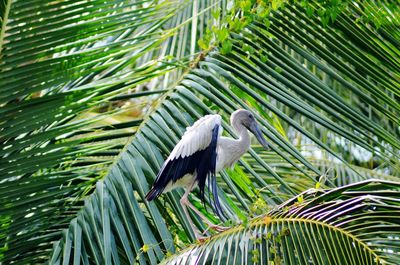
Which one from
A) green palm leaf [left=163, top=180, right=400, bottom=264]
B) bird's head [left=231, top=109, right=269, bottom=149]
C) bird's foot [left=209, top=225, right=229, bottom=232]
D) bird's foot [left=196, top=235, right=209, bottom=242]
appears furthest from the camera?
bird's head [left=231, top=109, right=269, bottom=149]

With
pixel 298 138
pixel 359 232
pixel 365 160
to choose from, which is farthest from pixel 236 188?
pixel 365 160

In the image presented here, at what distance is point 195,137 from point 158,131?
342 millimetres

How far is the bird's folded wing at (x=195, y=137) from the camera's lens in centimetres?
Result: 385

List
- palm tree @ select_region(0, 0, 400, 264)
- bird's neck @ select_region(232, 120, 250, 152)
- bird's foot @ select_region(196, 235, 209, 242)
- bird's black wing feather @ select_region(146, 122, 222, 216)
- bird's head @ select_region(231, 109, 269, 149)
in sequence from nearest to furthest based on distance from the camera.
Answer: palm tree @ select_region(0, 0, 400, 264) → bird's foot @ select_region(196, 235, 209, 242) → bird's black wing feather @ select_region(146, 122, 222, 216) → bird's neck @ select_region(232, 120, 250, 152) → bird's head @ select_region(231, 109, 269, 149)

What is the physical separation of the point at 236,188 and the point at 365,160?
19.9 ft

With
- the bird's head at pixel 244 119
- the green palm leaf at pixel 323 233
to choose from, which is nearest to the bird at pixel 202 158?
the bird's head at pixel 244 119

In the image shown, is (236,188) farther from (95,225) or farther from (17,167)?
(17,167)

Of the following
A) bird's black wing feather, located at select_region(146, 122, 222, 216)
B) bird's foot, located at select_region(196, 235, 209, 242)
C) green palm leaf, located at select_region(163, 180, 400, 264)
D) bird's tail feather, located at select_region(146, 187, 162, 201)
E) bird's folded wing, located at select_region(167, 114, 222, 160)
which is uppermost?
bird's folded wing, located at select_region(167, 114, 222, 160)

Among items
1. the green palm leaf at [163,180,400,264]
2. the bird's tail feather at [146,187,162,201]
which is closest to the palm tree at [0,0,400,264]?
the green palm leaf at [163,180,400,264]

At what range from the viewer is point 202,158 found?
156 inches

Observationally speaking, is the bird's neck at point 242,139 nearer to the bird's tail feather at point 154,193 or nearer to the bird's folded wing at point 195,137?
the bird's folded wing at point 195,137

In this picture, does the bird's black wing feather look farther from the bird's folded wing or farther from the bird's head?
the bird's head

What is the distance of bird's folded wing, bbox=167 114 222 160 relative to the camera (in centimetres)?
385

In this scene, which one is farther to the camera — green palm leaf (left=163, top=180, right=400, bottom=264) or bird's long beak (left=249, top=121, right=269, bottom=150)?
bird's long beak (left=249, top=121, right=269, bottom=150)
